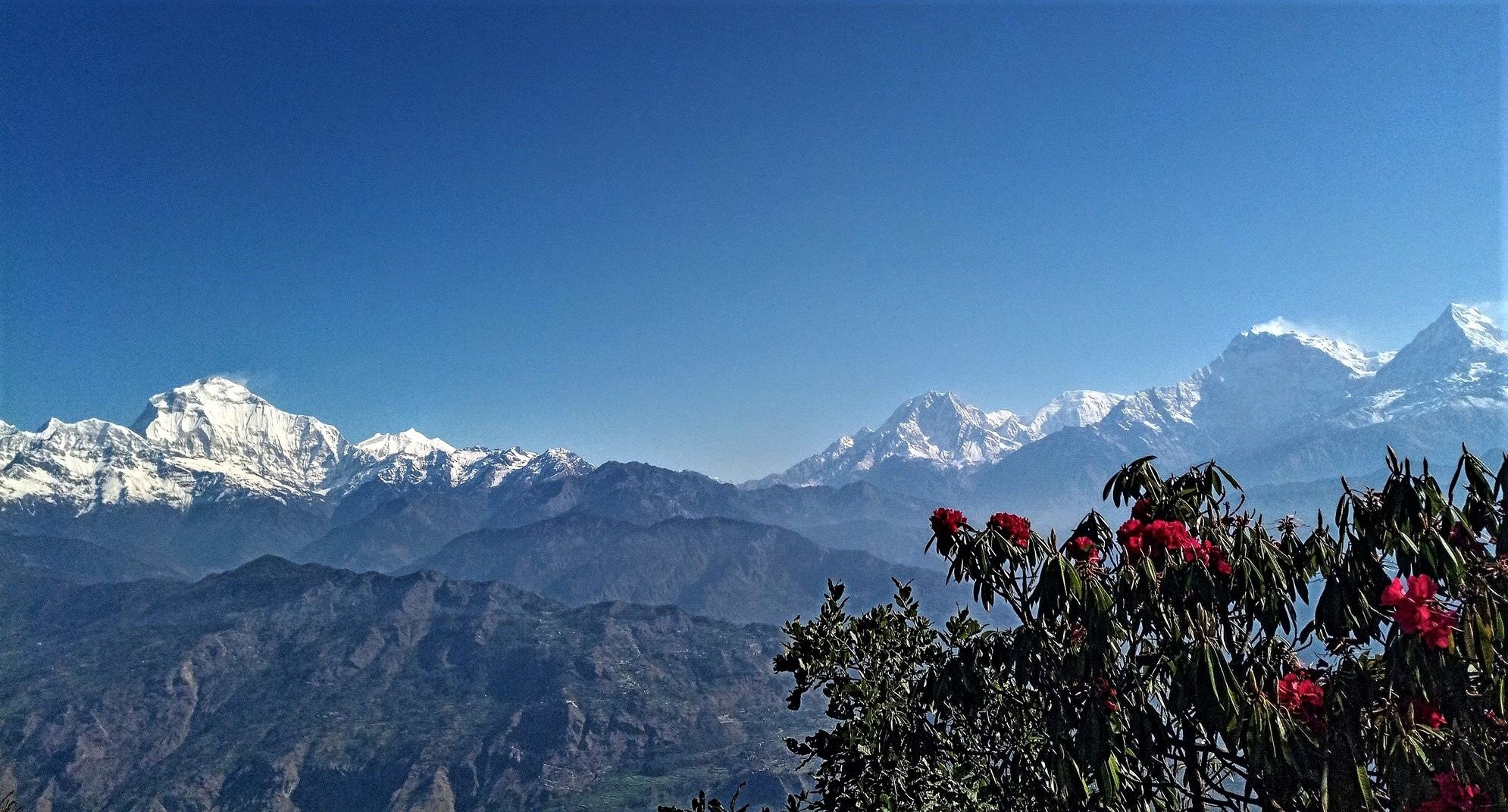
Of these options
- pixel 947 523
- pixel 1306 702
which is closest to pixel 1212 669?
pixel 1306 702

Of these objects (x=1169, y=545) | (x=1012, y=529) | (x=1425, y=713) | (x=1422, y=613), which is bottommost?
(x=1425, y=713)

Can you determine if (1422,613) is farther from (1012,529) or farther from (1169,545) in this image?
(1012,529)

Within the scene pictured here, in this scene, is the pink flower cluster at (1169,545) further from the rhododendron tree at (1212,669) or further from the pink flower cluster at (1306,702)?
the pink flower cluster at (1306,702)

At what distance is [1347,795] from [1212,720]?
1.54 meters

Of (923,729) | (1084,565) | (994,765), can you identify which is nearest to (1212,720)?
(1084,565)

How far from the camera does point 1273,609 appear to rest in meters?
8.83

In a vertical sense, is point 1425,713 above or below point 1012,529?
below

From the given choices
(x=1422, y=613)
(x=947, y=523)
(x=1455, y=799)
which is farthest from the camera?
(x=947, y=523)

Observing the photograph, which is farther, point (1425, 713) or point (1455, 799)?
point (1425, 713)

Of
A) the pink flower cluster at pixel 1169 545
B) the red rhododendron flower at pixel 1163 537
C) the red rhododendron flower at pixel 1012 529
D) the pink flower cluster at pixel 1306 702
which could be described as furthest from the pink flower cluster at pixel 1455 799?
the red rhododendron flower at pixel 1012 529

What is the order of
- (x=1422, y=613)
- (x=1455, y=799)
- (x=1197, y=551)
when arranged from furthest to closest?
1. (x=1197, y=551)
2. (x=1422, y=613)
3. (x=1455, y=799)

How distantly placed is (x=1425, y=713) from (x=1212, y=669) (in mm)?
2187

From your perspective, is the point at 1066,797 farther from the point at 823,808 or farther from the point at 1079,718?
the point at 823,808

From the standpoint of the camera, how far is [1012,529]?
32.0ft
